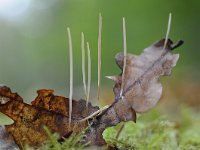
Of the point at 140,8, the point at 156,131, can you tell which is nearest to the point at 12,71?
the point at 140,8

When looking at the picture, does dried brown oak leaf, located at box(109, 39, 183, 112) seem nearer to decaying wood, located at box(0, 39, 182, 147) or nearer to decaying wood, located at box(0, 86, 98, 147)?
decaying wood, located at box(0, 39, 182, 147)

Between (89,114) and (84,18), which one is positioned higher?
(84,18)

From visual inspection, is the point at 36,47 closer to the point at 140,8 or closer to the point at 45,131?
the point at 140,8

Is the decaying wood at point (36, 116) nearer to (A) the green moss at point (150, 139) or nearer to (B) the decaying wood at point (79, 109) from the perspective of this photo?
(B) the decaying wood at point (79, 109)

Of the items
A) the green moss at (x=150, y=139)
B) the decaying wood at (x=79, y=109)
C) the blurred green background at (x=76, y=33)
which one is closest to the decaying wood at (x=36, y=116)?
the decaying wood at (x=79, y=109)

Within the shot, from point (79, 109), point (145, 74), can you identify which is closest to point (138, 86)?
point (145, 74)

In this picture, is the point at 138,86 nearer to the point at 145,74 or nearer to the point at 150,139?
the point at 145,74

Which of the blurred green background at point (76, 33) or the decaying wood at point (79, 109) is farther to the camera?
the blurred green background at point (76, 33)
